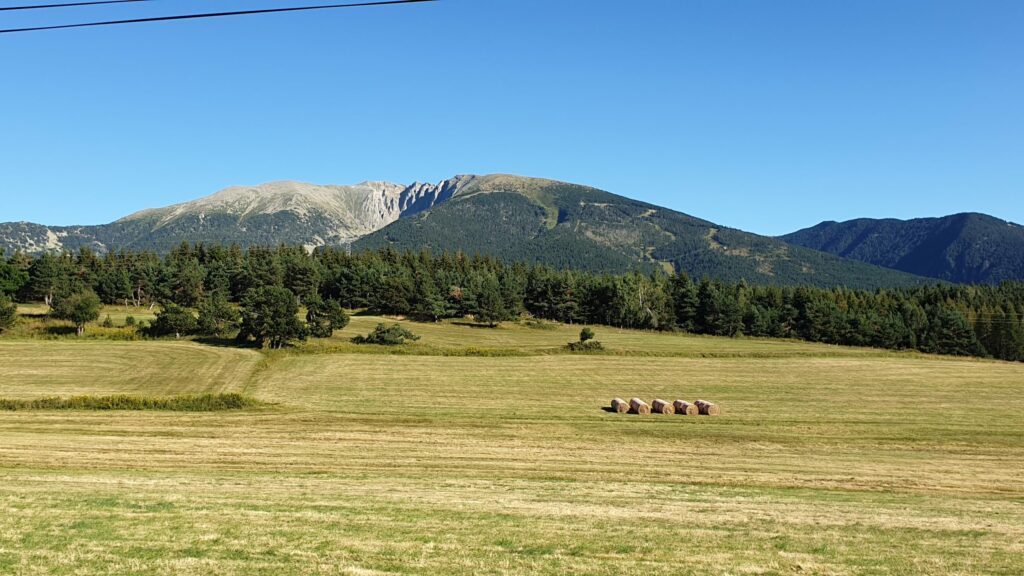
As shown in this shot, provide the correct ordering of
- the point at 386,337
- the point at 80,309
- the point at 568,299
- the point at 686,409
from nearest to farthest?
the point at 686,409, the point at 80,309, the point at 386,337, the point at 568,299

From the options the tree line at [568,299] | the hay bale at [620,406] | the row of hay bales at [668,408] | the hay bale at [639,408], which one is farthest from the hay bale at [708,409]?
the tree line at [568,299]

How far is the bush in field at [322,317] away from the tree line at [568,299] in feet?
113

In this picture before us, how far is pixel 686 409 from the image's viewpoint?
4709 centimetres

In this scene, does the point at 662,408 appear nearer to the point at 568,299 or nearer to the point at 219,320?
the point at 219,320

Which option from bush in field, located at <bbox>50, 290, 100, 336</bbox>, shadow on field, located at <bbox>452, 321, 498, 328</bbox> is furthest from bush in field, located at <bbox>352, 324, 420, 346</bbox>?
shadow on field, located at <bbox>452, 321, 498, 328</bbox>

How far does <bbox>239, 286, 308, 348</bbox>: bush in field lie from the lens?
74.4 metres

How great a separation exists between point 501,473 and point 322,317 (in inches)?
2509

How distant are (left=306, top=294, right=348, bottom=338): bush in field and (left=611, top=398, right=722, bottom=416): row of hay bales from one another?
162ft

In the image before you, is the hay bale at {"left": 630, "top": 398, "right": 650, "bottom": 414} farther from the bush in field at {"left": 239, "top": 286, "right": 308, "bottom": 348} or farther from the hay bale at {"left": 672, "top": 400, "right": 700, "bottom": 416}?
the bush in field at {"left": 239, "top": 286, "right": 308, "bottom": 348}

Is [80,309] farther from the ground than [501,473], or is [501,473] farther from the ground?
[80,309]

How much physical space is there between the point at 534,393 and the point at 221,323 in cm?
4621

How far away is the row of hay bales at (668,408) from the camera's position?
4697cm

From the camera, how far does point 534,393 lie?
179 feet

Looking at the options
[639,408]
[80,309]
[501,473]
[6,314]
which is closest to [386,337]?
[80,309]
